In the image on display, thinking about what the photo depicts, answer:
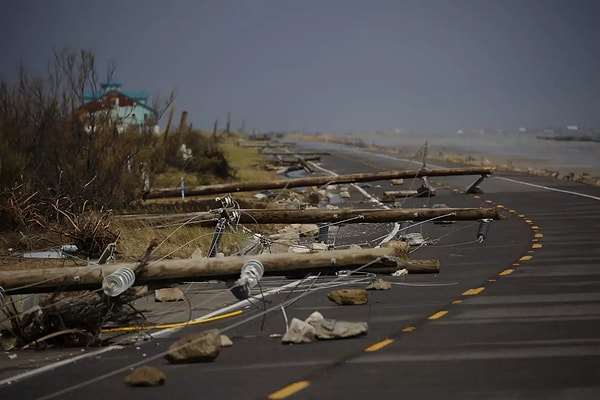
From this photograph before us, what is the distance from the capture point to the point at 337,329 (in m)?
11.6

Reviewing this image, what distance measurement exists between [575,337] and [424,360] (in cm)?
235

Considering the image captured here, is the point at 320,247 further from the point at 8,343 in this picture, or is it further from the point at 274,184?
the point at 274,184

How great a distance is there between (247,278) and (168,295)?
3.72 meters

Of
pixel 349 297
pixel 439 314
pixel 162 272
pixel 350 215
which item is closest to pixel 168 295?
pixel 162 272

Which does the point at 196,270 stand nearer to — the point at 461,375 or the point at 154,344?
the point at 154,344

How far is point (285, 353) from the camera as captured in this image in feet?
35.8

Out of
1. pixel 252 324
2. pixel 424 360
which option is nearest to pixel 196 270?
pixel 252 324

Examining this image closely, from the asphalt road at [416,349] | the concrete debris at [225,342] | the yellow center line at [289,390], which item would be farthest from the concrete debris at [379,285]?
the yellow center line at [289,390]

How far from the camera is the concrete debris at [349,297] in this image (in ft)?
46.3

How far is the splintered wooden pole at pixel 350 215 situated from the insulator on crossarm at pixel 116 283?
8.35 m

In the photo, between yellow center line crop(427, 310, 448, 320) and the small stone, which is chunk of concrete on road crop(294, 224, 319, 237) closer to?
the small stone

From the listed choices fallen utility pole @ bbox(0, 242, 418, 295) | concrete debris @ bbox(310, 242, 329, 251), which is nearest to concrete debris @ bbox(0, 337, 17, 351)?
fallen utility pole @ bbox(0, 242, 418, 295)

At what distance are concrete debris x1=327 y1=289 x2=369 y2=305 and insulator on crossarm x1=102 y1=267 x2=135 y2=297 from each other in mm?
3508

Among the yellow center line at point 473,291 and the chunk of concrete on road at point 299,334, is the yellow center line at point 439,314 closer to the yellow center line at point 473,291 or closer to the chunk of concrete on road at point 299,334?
the yellow center line at point 473,291
